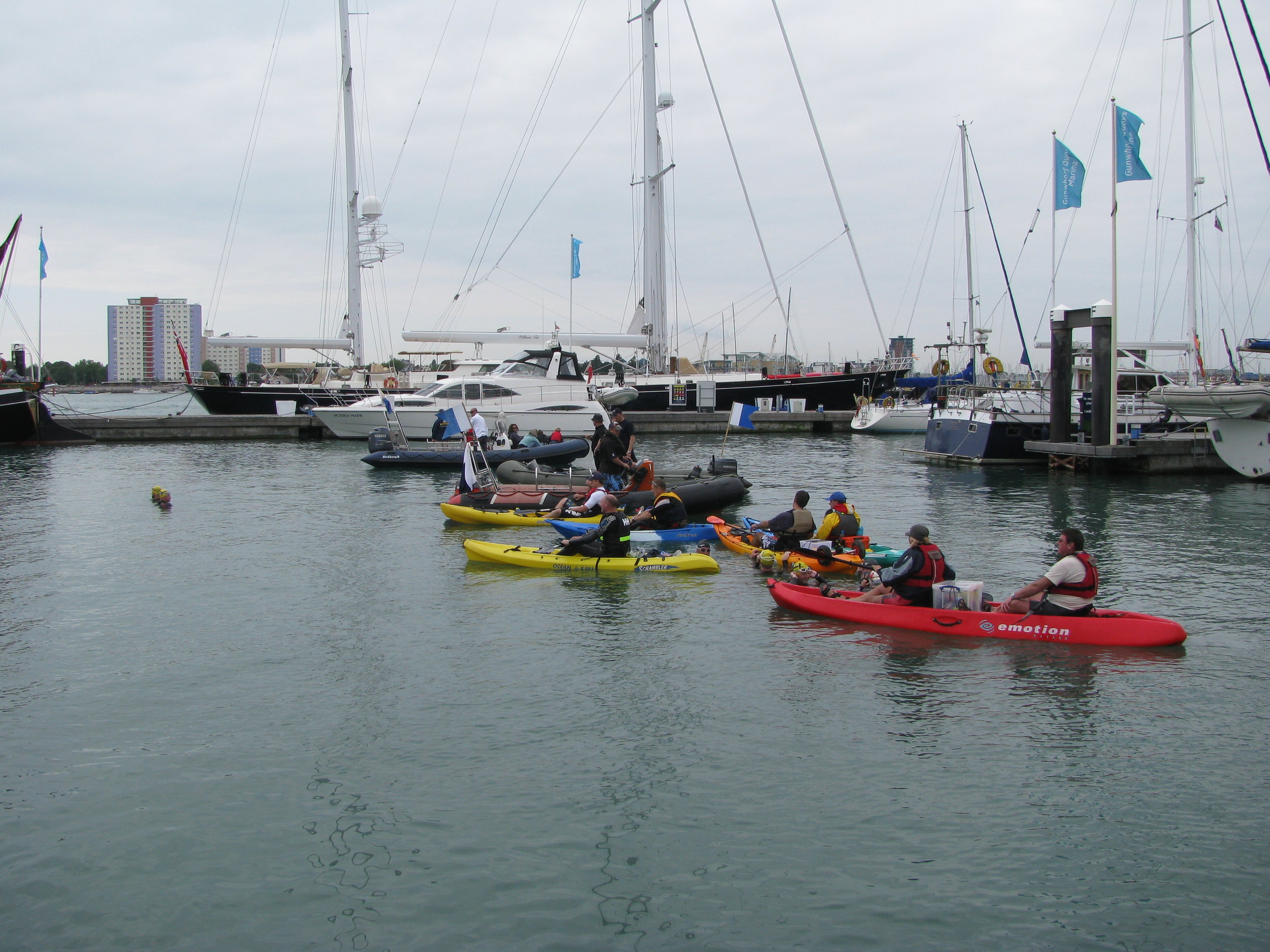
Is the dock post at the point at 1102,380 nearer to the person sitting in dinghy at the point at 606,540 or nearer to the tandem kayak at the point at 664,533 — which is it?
the tandem kayak at the point at 664,533

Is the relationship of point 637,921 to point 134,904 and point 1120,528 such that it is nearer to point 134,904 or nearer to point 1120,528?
point 134,904

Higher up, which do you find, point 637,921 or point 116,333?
point 116,333

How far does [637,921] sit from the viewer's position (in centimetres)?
611

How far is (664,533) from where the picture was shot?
1795 centimetres

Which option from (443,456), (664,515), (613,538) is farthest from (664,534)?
(443,456)

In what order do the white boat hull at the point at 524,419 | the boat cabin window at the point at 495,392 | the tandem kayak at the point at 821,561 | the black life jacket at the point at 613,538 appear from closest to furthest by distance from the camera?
1. the tandem kayak at the point at 821,561
2. the black life jacket at the point at 613,538
3. the white boat hull at the point at 524,419
4. the boat cabin window at the point at 495,392

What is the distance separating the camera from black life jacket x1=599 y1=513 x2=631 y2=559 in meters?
16.1

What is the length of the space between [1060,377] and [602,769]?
88.3ft

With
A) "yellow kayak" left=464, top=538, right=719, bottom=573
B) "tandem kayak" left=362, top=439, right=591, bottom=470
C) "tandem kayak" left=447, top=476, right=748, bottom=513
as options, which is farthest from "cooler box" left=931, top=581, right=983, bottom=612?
"tandem kayak" left=362, top=439, right=591, bottom=470

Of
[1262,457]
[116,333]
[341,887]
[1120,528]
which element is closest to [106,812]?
[341,887]

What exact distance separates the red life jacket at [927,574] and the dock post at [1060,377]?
2091 cm

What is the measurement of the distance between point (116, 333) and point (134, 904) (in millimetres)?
172040

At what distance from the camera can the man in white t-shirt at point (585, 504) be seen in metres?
19.2

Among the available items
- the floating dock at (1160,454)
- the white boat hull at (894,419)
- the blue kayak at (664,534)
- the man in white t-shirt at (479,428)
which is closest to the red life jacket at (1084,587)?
the blue kayak at (664,534)
